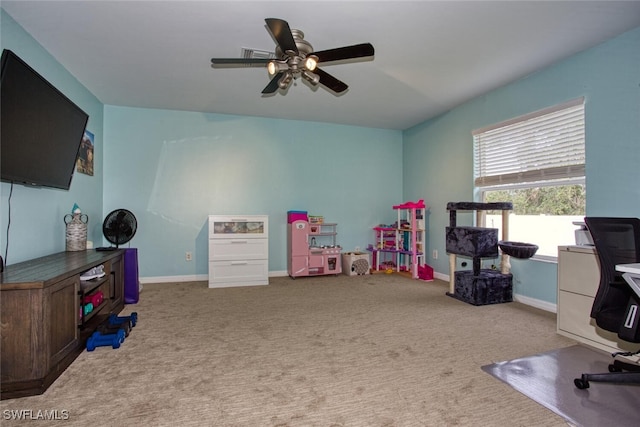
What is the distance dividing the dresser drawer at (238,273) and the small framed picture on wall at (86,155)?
1.82 meters

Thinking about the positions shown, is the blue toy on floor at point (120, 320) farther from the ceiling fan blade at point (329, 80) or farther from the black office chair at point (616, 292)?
the black office chair at point (616, 292)

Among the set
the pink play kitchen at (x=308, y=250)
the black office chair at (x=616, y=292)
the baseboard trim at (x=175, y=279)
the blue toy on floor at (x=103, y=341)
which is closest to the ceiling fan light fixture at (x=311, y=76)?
the black office chair at (x=616, y=292)

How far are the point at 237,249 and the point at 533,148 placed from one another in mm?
3746

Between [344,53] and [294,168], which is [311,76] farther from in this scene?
[294,168]

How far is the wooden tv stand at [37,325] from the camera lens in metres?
1.63

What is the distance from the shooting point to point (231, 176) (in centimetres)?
457

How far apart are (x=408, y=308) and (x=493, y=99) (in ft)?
8.94

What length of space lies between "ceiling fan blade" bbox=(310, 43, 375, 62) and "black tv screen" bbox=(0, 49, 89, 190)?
193 cm

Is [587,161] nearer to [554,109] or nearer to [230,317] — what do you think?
[554,109]

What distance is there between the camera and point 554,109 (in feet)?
9.82

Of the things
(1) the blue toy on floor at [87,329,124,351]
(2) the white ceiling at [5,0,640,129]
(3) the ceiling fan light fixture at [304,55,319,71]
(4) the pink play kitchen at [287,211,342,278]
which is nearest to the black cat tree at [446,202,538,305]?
(2) the white ceiling at [5,0,640,129]

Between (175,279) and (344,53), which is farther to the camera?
(175,279)

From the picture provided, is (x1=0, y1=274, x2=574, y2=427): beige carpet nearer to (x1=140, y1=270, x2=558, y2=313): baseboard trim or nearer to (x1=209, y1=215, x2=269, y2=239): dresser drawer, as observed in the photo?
(x1=140, y1=270, x2=558, y2=313): baseboard trim

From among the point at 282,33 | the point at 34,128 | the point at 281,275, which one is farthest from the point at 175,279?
the point at 282,33
